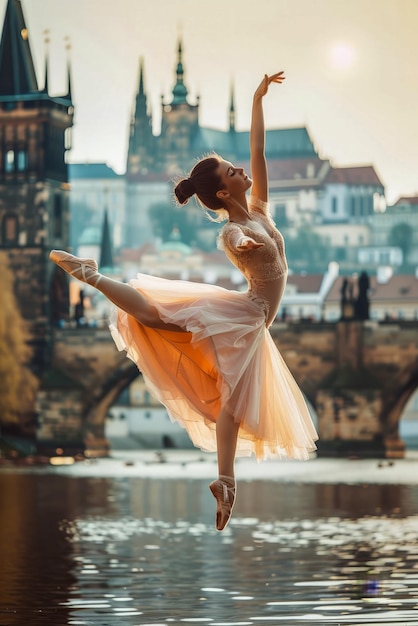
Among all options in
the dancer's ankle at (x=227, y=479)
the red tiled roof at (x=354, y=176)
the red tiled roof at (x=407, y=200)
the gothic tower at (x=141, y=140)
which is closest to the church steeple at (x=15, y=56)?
the red tiled roof at (x=354, y=176)

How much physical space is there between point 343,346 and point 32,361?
1127cm

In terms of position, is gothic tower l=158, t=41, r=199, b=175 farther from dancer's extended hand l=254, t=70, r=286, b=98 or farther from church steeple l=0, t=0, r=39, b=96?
dancer's extended hand l=254, t=70, r=286, b=98

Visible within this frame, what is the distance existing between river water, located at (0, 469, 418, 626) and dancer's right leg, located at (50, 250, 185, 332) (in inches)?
193

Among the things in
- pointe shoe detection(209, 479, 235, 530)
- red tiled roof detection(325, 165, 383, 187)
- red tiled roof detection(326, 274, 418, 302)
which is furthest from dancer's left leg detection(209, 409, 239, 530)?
red tiled roof detection(325, 165, 383, 187)

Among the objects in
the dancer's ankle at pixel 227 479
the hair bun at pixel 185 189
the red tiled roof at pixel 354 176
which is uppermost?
the red tiled roof at pixel 354 176

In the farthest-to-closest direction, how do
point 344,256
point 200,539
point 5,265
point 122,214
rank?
point 122,214 → point 344,256 → point 5,265 → point 200,539

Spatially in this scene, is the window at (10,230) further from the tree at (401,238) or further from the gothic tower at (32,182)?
the tree at (401,238)

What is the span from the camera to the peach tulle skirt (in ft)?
30.4

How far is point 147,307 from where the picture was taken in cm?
930

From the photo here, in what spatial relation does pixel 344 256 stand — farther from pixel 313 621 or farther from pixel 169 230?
pixel 313 621

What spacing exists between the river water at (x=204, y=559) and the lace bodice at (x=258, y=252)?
15.9 feet

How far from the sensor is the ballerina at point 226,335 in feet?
30.1

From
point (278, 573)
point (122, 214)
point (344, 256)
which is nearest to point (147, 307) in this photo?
point (278, 573)

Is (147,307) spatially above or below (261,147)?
below
